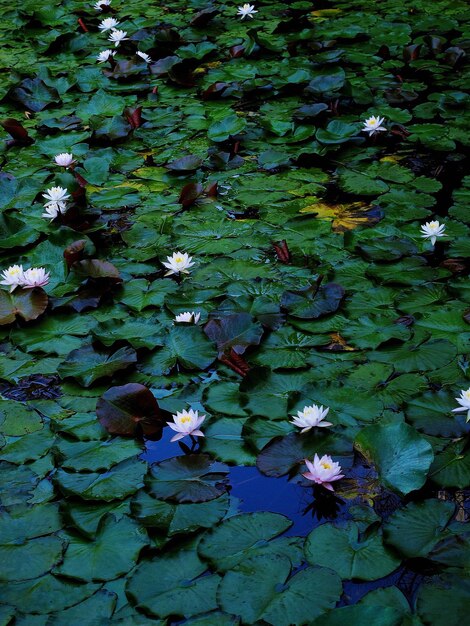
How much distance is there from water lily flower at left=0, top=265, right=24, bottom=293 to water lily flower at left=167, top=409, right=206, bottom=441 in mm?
949

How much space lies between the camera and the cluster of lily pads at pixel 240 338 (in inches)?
67.7

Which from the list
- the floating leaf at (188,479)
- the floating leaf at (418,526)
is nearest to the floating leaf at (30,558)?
the floating leaf at (188,479)

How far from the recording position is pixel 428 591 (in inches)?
62.7

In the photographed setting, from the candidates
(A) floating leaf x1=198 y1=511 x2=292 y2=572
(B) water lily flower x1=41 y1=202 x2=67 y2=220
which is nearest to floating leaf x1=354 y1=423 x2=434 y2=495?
(A) floating leaf x1=198 y1=511 x2=292 y2=572

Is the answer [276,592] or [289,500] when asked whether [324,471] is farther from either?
[276,592]

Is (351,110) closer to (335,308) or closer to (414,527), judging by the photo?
(335,308)

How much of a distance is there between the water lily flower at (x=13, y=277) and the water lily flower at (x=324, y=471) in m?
1.32

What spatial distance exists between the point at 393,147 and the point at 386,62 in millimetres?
1019

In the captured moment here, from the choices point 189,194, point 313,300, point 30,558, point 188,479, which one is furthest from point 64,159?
point 30,558

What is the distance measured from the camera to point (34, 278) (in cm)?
271

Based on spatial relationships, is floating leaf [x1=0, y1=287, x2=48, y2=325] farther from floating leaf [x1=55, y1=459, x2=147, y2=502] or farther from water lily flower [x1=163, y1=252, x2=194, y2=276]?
floating leaf [x1=55, y1=459, x2=147, y2=502]

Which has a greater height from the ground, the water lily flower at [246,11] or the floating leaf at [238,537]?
the floating leaf at [238,537]

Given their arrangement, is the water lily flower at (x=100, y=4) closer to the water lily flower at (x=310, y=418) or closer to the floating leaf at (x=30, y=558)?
the water lily flower at (x=310, y=418)

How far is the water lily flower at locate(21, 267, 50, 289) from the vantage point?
271 centimetres
